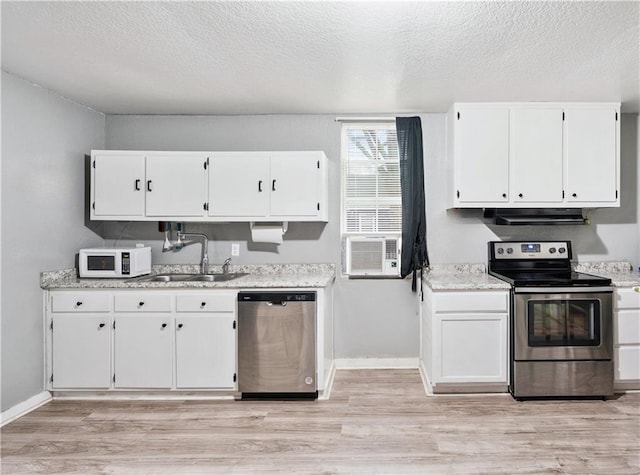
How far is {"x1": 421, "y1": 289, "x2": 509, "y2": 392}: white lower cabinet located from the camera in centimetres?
317

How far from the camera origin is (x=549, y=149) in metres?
3.43

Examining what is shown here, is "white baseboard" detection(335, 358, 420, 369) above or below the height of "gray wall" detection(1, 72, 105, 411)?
below

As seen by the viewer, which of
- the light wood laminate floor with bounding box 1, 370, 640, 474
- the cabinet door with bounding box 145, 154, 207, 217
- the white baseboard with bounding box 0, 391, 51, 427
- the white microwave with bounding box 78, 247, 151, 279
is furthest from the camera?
the cabinet door with bounding box 145, 154, 207, 217

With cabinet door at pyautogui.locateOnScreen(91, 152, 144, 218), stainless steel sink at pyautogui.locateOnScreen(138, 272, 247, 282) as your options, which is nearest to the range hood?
stainless steel sink at pyautogui.locateOnScreen(138, 272, 247, 282)

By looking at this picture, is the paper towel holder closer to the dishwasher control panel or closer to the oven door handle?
the dishwasher control panel

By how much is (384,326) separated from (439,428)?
125 cm

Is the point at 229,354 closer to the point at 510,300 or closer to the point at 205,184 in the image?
the point at 205,184

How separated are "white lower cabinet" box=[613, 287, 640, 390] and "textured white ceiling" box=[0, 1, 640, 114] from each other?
63.9 inches

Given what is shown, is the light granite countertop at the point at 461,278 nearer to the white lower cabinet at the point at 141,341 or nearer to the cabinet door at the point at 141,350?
the white lower cabinet at the point at 141,341

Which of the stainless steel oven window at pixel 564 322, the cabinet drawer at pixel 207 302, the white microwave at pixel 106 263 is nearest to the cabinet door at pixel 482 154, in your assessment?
the stainless steel oven window at pixel 564 322

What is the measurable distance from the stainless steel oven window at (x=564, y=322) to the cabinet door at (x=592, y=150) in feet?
3.17

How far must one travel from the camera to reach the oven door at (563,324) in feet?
10.1

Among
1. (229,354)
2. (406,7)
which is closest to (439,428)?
(229,354)

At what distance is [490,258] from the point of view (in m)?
3.72
